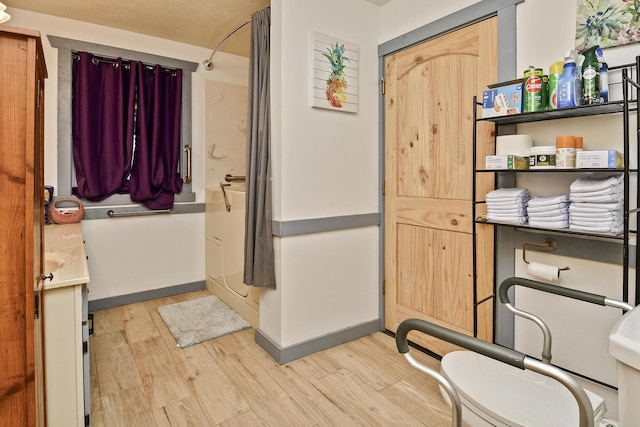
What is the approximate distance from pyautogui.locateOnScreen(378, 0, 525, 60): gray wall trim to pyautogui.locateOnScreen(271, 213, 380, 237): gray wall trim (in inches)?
44.0

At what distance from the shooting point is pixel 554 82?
148 centimetres

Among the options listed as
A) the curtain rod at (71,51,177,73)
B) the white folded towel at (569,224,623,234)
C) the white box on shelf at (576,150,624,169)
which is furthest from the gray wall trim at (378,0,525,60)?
the curtain rod at (71,51,177,73)

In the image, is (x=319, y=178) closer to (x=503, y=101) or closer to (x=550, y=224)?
(x=503, y=101)

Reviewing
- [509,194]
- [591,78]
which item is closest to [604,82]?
[591,78]

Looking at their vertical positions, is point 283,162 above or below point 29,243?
above

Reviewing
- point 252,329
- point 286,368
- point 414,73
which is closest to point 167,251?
point 252,329

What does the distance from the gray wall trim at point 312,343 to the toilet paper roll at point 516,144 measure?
4.80 ft

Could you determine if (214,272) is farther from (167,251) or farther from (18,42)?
(18,42)

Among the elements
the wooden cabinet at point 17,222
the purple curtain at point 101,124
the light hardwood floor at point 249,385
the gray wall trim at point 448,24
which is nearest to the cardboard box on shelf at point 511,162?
the gray wall trim at point 448,24

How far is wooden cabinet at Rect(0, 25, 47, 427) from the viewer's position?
88 cm

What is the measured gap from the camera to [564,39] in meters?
1.61

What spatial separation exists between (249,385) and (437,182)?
61.2 inches

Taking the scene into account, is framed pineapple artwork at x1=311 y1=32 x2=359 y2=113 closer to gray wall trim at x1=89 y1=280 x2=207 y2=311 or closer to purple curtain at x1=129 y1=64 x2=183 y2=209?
purple curtain at x1=129 y1=64 x2=183 y2=209

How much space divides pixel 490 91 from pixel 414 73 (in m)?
0.70
